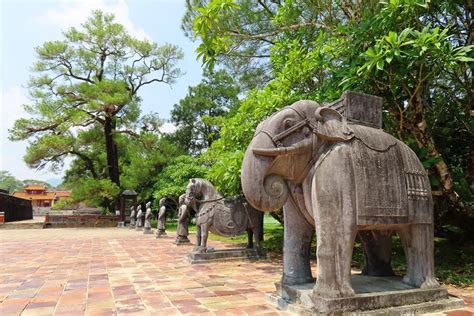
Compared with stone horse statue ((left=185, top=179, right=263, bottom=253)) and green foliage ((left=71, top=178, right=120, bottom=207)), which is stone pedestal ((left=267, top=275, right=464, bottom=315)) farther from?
green foliage ((left=71, top=178, right=120, bottom=207))

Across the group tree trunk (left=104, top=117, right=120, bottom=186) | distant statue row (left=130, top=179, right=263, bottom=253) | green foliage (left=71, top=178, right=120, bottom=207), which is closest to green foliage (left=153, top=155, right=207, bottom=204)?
green foliage (left=71, top=178, right=120, bottom=207)

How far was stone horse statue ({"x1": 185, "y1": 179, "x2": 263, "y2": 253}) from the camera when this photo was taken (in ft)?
26.8

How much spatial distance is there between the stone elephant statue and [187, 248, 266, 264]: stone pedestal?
397 centimetres

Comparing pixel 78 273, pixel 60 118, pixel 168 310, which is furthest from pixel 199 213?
pixel 60 118

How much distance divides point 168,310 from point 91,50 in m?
26.2

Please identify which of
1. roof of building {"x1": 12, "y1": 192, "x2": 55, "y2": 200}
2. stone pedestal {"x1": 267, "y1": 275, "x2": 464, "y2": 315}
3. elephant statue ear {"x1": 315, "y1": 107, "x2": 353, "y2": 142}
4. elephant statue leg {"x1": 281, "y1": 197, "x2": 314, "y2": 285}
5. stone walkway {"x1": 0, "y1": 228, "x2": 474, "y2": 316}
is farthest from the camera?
roof of building {"x1": 12, "y1": 192, "x2": 55, "y2": 200}

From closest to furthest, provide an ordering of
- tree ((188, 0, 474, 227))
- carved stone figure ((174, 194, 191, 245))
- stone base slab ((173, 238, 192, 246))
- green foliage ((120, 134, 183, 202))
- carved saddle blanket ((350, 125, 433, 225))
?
carved saddle blanket ((350, 125, 433, 225))
tree ((188, 0, 474, 227))
carved stone figure ((174, 194, 191, 245))
stone base slab ((173, 238, 192, 246))
green foliage ((120, 134, 183, 202))

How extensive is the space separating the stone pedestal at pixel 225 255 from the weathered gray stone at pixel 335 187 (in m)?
3.97

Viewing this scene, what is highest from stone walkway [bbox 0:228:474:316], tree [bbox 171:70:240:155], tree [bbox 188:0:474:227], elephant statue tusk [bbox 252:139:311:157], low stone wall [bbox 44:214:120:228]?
tree [bbox 171:70:240:155]

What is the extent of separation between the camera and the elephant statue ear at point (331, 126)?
145 inches

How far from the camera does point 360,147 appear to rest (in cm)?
371

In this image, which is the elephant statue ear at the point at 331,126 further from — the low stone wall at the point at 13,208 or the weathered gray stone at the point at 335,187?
the low stone wall at the point at 13,208

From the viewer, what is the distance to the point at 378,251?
454 cm

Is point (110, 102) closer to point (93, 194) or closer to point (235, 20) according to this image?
point (93, 194)
